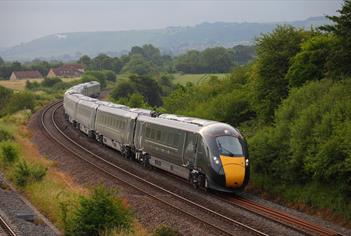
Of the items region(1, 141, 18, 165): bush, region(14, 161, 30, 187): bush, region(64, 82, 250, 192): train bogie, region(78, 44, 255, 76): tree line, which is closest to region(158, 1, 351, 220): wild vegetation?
region(64, 82, 250, 192): train bogie

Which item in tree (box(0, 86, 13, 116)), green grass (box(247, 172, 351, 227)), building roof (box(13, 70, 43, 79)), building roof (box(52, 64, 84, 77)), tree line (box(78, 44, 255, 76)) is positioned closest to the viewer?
green grass (box(247, 172, 351, 227))

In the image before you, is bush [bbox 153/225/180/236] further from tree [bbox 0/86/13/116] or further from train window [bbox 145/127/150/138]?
tree [bbox 0/86/13/116]

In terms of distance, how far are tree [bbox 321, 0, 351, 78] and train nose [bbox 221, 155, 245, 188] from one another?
342 inches

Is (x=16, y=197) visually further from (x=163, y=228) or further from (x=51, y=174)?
(x=163, y=228)

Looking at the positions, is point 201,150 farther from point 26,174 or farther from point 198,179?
point 26,174

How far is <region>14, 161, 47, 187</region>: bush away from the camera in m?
26.0

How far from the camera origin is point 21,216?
2002 cm

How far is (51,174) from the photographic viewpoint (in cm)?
2934

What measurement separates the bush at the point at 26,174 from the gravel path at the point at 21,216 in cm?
125

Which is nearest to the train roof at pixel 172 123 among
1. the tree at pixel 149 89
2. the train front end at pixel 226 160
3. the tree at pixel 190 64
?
the train front end at pixel 226 160

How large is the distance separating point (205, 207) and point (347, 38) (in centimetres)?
1313

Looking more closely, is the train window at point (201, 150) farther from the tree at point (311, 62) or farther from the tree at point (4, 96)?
the tree at point (4, 96)

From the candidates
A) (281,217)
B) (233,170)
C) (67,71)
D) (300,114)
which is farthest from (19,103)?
(67,71)

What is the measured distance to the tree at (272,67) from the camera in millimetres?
33969
